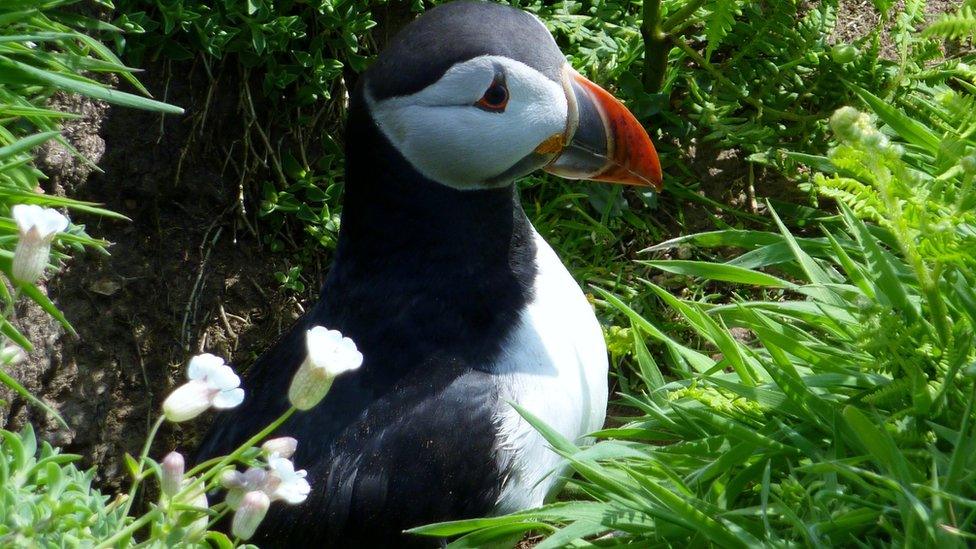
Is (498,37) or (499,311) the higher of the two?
(498,37)

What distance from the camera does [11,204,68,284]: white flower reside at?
1203 millimetres

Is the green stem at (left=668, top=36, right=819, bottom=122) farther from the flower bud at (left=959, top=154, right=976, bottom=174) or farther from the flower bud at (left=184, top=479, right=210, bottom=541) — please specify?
the flower bud at (left=184, top=479, right=210, bottom=541)

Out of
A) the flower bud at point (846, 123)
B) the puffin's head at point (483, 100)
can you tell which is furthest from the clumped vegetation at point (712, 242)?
the puffin's head at point (483, 100)

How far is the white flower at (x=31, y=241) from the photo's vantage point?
3.95 feet

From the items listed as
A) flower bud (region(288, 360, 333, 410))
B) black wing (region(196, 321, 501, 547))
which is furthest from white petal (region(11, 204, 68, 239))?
black wing (region(196, 321, 501, 547))

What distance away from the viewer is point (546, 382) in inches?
99.7

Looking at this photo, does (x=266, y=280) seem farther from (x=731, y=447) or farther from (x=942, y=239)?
(x=942, y=239)

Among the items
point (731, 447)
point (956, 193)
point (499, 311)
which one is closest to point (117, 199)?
point (499, 311)

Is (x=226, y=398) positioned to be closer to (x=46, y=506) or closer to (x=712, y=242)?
(x=46, y=506)

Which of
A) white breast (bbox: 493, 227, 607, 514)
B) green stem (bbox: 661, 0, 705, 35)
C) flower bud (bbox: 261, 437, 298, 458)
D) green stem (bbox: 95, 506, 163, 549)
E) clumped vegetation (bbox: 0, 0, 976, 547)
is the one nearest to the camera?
green stem (bbox: 95, 506, 163, 549)

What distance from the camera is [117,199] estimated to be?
3.37 meters

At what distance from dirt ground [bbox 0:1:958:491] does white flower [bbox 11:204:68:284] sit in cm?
201

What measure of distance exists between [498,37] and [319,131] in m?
1.26

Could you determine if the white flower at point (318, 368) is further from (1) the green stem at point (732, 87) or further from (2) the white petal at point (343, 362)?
(1) the green stem at point (732, 87)
